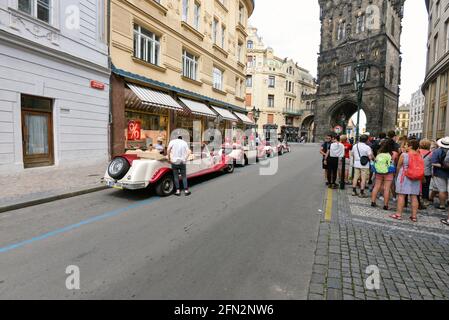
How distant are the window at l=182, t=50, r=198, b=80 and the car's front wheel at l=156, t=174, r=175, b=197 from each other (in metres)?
11.3

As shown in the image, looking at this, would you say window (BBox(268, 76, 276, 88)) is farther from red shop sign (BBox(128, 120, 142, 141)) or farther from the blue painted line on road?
the blue painted line on road

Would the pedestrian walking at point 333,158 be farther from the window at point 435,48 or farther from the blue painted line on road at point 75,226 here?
the window at point 435,48

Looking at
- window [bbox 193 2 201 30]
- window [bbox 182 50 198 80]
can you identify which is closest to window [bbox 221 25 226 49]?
window [bbox 193 2 201 30]

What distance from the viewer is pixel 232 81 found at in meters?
23.4

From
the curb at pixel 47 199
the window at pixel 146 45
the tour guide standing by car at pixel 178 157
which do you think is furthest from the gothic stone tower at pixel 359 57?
the curb at pixel 47 199

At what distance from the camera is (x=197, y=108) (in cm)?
1692

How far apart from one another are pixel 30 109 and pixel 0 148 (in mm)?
1686

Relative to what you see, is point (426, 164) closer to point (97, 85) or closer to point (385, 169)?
point (385, 169)

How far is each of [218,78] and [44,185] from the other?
1644cm

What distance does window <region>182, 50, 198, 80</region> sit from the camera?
1667 centimetres

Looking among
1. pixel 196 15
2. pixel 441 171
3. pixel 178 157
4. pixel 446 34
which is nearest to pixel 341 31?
pixel 446 34
